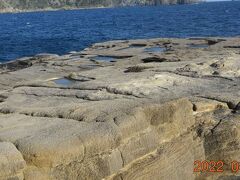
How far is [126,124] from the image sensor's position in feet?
27.3

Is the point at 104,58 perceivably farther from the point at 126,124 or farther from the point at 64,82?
the point at 126,124

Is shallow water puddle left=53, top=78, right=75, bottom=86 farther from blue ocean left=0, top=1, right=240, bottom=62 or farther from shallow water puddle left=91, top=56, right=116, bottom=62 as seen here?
blue ocean left=0, top=1, right=240, bottom=62

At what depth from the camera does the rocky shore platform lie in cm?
748

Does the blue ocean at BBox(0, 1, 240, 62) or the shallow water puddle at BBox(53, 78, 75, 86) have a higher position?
the shallow water puddle at BBox(53, 78, 75, 86)

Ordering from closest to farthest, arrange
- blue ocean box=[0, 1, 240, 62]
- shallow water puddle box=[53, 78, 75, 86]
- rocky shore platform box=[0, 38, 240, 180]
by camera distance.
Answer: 1. rocky shore platform box=[0, 38, 240, 180]
2. shallow water puddle box=[53, 78, 75, 86]
3. blue ocean box=[0, 1, 240, 62]

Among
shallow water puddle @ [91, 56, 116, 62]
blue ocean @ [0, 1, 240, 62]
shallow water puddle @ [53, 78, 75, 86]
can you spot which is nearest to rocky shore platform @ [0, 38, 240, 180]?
shallow water puddle @ [53, 78, 75, 86]

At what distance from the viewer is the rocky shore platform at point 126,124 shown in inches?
294

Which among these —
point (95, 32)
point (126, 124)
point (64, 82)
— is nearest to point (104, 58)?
point (64, 82)

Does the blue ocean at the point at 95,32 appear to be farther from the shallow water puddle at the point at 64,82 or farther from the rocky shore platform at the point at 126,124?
the rocky shore platform at the point at 126,124

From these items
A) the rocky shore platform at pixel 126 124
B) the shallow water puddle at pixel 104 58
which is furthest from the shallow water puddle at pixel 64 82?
the shallow water puddle at pixel 104 58

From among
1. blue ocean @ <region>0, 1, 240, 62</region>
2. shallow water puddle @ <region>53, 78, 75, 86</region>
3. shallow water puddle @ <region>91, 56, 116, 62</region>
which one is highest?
shallow water puddle @ <region>53, 78, 75, 86</region>

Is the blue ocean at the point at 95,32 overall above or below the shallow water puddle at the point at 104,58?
below

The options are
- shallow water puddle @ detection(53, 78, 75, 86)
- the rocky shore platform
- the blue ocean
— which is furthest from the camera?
the blue ocean

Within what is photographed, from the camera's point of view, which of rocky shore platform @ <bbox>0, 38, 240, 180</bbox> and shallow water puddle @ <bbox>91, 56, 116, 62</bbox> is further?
shallow water puddle @ <bbox>91, 56, 116, 62</bbox>
